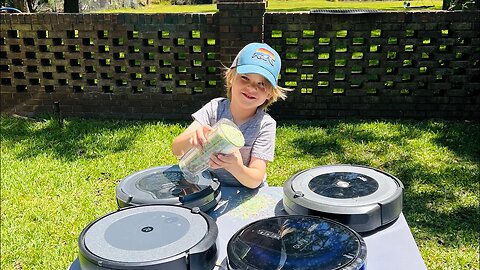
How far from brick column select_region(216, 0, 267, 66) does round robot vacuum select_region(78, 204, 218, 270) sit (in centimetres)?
358

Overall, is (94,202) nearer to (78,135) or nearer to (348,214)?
(78,135)

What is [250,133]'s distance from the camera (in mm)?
2146

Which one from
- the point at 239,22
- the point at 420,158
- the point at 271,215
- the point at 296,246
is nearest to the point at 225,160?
the point at 271,215

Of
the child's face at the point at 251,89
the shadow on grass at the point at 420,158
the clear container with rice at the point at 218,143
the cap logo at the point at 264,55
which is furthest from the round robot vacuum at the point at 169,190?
the shadow on grass at the point at 420,158

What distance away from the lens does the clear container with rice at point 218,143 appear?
1.53 meters

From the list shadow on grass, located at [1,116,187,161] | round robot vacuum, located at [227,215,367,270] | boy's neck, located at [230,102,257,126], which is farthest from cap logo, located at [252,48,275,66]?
shadow on grass, located at [1,116,187,161]

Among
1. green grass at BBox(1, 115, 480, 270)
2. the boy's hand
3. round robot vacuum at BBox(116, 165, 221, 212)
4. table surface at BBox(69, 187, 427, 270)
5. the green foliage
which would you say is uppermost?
the green foliage

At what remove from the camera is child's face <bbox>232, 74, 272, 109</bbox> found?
1.96 metres

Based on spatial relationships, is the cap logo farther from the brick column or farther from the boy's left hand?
the brick column

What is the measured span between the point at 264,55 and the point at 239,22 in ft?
9.83

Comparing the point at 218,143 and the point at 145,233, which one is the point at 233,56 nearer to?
the point at 218,143

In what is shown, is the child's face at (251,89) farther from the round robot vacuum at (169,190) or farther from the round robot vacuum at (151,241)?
the round robot vacuum at (151,241)

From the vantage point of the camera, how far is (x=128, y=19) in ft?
16.8

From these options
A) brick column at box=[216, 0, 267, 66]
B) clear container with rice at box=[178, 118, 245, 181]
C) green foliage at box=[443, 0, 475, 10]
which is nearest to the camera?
clear container with rice at box=[178, 118, 245, 181]
